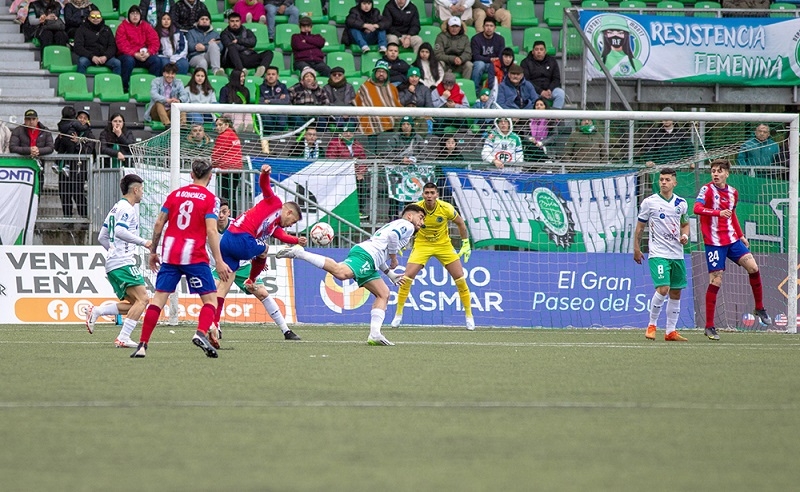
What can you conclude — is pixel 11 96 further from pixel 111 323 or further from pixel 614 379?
pixel 614 379

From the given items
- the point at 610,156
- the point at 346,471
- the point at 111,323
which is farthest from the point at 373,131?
the point at 346,471

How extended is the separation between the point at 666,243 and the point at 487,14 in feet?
34.1

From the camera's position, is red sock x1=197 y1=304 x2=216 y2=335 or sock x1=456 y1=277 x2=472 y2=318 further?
sock x1=456 y1=277 x2=472 y2=318

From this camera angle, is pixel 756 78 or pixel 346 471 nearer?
pixel 346 471

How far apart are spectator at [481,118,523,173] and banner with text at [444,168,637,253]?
0.75 feet

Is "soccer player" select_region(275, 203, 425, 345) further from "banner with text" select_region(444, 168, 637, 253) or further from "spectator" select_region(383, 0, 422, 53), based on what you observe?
"spectator" select_region(383, 0, 422, 53)

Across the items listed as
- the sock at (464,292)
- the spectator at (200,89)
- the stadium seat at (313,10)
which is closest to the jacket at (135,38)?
the spectator at (200,89)

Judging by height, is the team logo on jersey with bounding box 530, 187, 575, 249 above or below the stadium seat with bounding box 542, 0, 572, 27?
below

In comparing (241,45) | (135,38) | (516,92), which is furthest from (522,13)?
(135,38)

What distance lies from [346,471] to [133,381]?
3.56 meters

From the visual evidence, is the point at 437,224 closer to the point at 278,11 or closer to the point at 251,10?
the point at 251,10

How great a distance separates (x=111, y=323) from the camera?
53.7ft

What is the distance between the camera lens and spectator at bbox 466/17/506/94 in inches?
843

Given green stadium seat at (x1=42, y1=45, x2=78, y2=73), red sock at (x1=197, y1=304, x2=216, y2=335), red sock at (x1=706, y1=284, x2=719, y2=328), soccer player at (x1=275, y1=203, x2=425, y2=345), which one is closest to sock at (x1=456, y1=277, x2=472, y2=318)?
red sock at (x1=706, y1=284, x2=719, y2=328)
